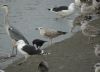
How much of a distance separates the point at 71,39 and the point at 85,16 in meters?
2.85

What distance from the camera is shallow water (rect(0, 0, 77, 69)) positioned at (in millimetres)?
15501

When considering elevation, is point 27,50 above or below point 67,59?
above

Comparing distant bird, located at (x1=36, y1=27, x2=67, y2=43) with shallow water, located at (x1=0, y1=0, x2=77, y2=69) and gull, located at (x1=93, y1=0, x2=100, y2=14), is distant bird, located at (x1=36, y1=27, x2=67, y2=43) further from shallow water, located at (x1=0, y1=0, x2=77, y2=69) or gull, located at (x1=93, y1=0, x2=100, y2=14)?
gull, located at (x1=93, y1=0, x2=100, y2=14)

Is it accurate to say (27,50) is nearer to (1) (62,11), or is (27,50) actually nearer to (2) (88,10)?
(2) (88,10)

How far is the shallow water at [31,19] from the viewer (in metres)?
15.5

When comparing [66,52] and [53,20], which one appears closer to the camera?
[66,52]

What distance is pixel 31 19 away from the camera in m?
18.4

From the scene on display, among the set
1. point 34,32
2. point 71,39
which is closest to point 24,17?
point 34,32

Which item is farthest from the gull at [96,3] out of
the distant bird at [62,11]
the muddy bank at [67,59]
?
the muddy bank at [67,59]

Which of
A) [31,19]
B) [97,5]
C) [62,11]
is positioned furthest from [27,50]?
[62,11]

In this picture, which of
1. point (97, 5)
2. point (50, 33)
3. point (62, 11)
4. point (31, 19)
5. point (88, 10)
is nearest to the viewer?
point (50, 33)

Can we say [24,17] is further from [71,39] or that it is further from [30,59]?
[30,59]

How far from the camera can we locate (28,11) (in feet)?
65.2

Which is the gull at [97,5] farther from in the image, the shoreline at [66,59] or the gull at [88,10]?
the shoreline at [66,59]
